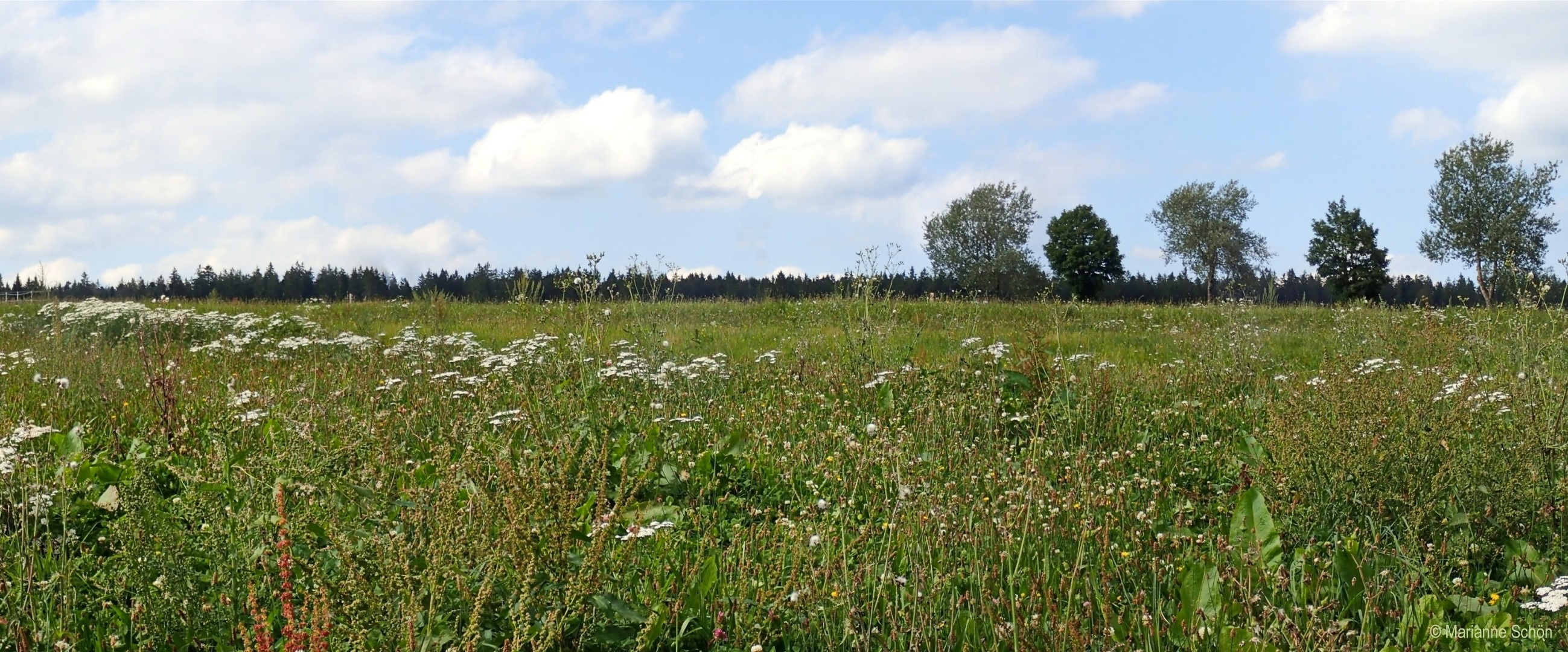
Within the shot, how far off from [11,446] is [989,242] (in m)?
60.2

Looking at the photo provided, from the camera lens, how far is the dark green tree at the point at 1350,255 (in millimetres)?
53062

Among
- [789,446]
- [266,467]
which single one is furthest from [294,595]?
[789,446]

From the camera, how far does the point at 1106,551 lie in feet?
9.87

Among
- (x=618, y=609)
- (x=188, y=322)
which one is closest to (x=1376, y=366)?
(x=618, y=609)

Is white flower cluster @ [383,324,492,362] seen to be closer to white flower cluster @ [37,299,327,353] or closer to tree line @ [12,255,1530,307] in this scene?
white flower cluster @ [37,299,327,353]

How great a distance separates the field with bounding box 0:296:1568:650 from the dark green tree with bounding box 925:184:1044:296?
5321 cm

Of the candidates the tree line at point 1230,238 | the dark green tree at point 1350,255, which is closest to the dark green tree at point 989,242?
the tree line at point 1230,238

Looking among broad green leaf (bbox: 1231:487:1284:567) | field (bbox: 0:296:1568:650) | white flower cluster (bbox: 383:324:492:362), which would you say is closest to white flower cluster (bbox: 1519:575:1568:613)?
A: field (bbox: 0:296:1568:650)

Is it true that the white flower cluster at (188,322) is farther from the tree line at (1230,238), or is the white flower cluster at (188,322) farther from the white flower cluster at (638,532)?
the tree line at (1230,238)

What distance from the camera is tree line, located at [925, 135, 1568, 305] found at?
45.7m

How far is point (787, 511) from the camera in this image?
416cm

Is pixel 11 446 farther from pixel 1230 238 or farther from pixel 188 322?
pixel 1230 238

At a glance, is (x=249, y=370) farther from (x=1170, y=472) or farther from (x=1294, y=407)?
(x=1294, y=407)

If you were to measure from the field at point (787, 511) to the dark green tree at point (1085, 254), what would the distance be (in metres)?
55.0
